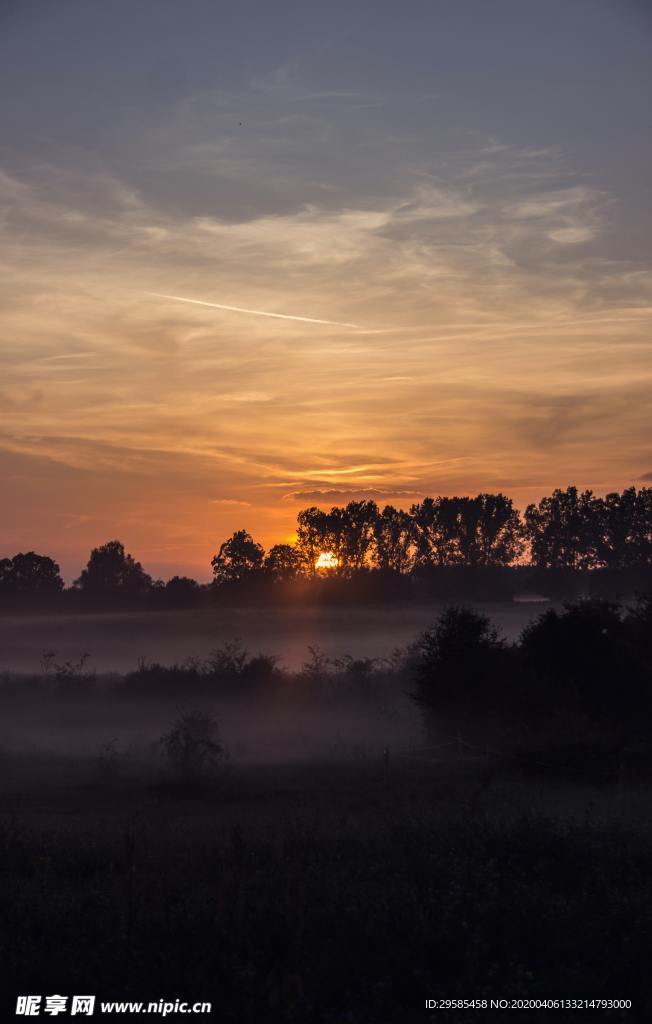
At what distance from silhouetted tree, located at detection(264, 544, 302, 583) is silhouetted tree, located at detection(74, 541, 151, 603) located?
20138 mm

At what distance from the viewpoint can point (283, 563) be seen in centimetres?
13088

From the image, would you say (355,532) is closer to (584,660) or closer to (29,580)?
(29,580)

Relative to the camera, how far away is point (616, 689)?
45406mm

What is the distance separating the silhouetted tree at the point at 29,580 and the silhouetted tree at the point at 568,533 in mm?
70416

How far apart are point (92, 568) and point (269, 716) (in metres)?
86.2

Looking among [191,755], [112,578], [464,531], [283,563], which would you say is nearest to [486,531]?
[464,531]

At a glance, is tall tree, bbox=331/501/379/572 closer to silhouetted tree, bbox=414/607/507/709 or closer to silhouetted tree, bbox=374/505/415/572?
silhouetted tree, bbox=374/505/415/572

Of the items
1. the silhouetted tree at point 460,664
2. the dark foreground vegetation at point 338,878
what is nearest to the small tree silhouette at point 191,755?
the dark foreground vegetation at point 338,878

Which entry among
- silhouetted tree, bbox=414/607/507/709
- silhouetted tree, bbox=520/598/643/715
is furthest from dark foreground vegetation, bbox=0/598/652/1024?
silhouetted tree, bbox=414/607/507/709

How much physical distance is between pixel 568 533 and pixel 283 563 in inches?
1595

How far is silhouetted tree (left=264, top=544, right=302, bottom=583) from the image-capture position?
129m

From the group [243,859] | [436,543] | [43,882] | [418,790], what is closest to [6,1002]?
[43,882]

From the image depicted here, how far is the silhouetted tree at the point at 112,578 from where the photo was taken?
134875mm

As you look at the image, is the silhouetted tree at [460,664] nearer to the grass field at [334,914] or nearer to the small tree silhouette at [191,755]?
the small tree silhouette at [191,755]
